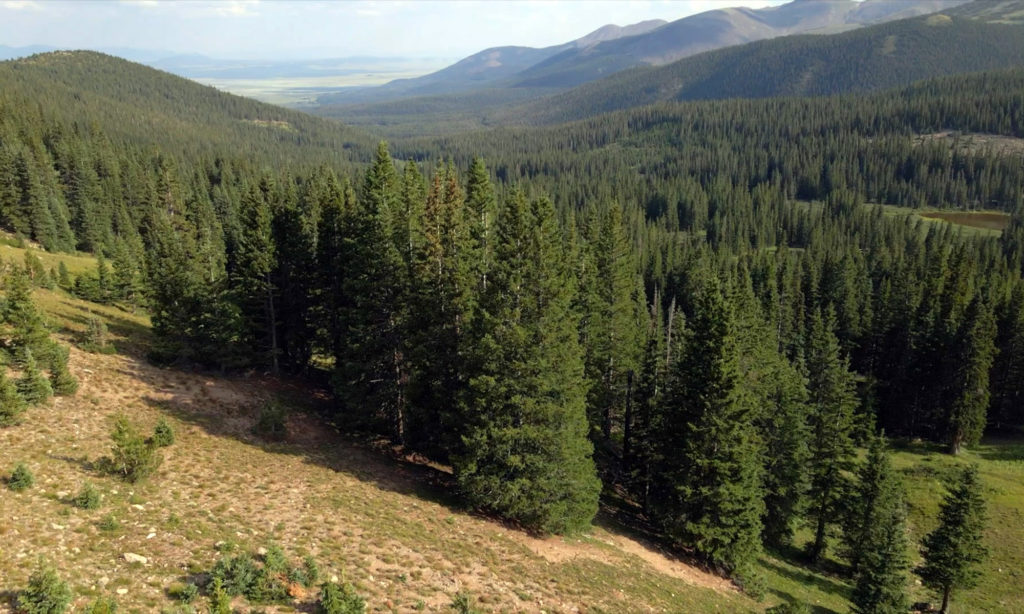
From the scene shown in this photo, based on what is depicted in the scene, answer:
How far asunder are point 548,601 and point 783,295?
6610 cm

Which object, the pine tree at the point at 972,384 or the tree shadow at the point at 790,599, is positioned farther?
the pine tree at the point at 972,384

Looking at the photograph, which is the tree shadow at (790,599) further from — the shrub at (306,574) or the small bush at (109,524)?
the small bush at (109,524)

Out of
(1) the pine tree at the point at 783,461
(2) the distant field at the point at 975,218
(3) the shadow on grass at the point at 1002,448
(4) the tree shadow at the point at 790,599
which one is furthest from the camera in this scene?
(2) the distant field at the point at 975,218

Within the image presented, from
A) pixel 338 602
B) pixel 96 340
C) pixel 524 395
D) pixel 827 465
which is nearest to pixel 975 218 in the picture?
pixel 827 465

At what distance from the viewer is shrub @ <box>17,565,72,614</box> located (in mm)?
11492

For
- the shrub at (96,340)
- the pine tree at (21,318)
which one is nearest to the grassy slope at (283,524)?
the shrub at (96,340)

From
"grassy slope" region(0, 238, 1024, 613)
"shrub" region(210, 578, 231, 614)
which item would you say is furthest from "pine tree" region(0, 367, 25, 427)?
"shrub" region(210, 578, 231, 614)

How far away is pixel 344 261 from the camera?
34031 millimetres

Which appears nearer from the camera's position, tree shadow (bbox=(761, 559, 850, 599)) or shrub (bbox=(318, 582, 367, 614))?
shrub (bbox=(318, 582, 367, 614))

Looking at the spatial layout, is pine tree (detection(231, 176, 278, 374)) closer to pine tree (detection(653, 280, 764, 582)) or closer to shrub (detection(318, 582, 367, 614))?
shrub (detection(318, 582, 367, 614))

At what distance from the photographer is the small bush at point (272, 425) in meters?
27.5

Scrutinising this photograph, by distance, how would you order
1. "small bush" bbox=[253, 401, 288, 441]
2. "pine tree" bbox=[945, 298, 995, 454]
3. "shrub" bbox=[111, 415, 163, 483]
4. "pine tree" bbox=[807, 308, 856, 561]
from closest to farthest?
1. "shrub" bbox=[111, 415, 163, 483]
2. "small bush" bbox=[253, 401, 288, 441]
3. "pine tree" bbox=[807, 308, 856, 561]
4. "pine tree" bbox=[945, 298, 995, 454]

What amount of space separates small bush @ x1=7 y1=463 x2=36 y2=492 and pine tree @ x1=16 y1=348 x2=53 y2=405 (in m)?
6.18

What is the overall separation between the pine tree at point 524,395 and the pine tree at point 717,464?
228 inches
